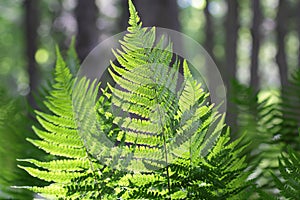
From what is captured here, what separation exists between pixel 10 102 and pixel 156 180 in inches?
20.7

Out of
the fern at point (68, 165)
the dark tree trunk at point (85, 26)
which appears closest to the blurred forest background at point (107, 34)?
the dark tree trunk at point (85, 26)

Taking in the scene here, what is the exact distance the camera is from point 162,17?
4.44 metres

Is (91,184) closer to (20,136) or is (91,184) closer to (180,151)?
(180,151)

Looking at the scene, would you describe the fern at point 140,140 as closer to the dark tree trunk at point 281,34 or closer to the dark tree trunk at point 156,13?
the dark tree trunk at point 156,13

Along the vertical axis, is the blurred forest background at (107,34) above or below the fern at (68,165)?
above

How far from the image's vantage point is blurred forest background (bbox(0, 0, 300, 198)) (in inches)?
49.1

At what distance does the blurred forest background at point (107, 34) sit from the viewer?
1247mm

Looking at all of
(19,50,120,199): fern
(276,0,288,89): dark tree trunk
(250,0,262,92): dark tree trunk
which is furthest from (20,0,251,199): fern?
(250,0,262,92): dark tree trunk

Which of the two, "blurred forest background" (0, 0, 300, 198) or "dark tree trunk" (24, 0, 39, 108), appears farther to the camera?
"dark tree trunk" (24, 0, 39, 108)

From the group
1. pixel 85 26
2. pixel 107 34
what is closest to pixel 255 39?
pixel 85 26

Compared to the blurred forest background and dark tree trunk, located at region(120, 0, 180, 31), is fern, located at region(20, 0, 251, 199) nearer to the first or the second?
the blurred forest background

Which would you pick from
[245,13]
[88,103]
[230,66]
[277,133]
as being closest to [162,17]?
[277,133]

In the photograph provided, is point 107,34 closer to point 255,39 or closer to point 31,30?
point 31,30

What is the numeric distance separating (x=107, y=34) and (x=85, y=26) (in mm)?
11746
